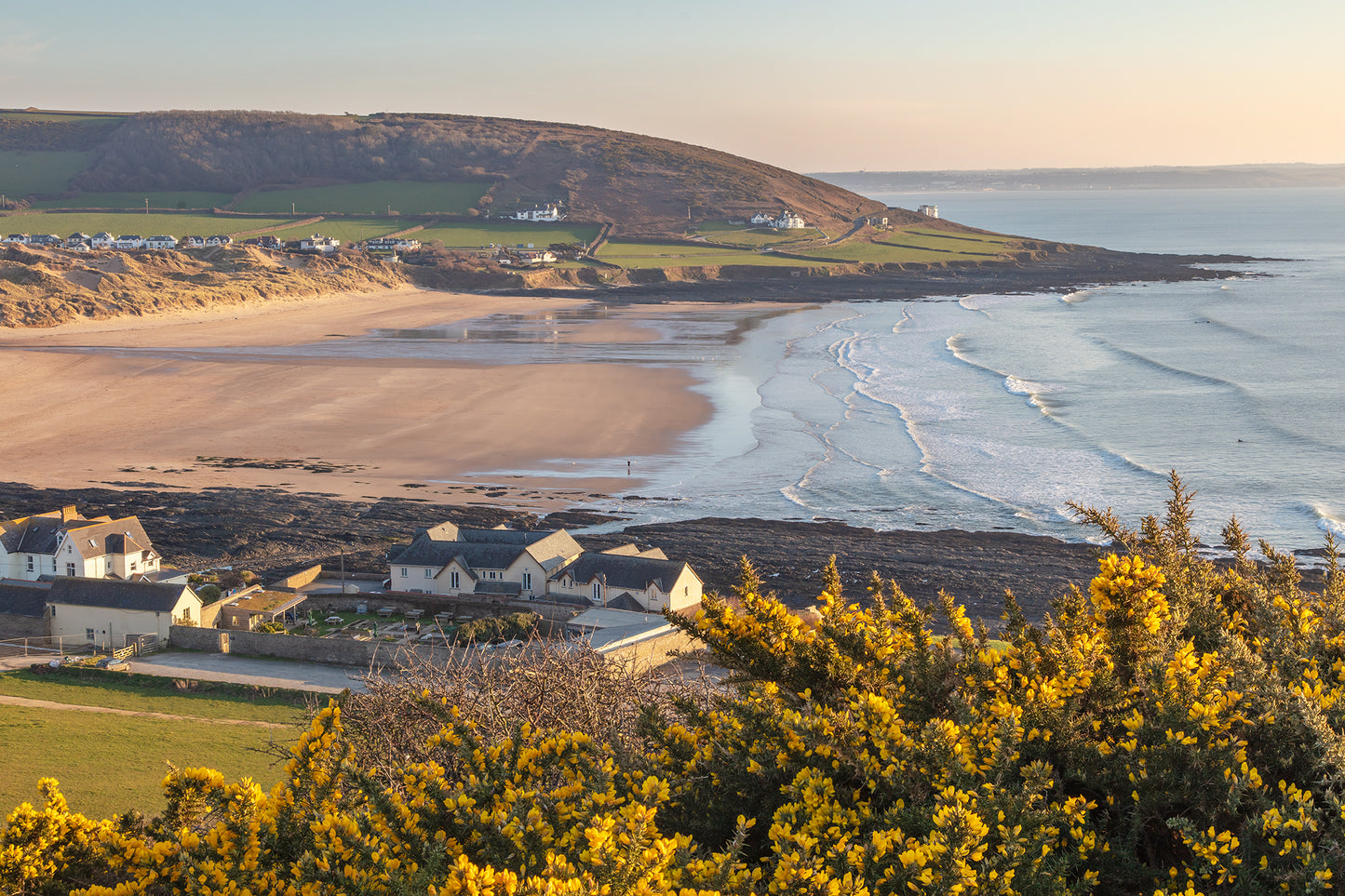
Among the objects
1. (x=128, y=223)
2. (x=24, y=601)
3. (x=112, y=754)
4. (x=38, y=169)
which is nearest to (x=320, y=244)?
(x=128, y=223)

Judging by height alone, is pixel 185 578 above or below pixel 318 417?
below

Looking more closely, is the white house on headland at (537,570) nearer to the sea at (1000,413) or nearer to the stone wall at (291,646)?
the stone wall at (291,646)

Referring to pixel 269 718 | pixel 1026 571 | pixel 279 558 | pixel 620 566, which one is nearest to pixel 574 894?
pixel 269 718

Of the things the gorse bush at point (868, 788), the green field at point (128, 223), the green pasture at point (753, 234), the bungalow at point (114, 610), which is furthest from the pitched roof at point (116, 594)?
the green field at point (128, 223)

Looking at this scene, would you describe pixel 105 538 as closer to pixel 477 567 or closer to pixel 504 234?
pixel 477 567

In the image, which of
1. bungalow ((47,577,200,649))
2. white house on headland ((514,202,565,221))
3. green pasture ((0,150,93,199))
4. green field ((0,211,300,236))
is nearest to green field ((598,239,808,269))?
white house on headland ((514,202,565,221))
